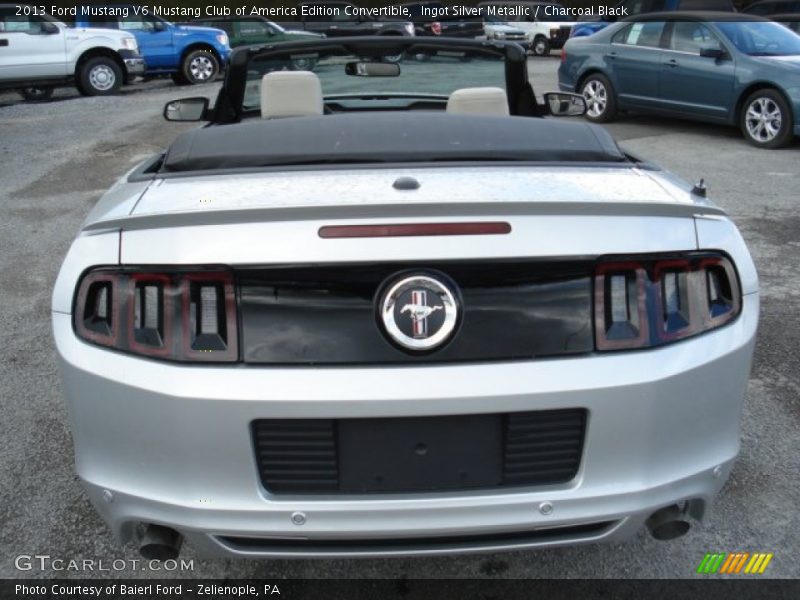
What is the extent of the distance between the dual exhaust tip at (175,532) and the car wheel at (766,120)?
856cm

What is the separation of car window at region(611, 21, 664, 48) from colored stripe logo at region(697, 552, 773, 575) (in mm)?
9601

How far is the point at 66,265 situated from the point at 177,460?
1.91ft

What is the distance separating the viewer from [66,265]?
2.08 metres

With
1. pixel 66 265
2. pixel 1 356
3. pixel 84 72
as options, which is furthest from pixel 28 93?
pixel 66 265

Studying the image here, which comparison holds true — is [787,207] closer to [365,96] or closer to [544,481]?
[365,96]

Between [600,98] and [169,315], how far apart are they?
10.8m

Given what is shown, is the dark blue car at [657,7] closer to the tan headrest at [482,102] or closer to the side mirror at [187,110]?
the side mirror at [187,110]

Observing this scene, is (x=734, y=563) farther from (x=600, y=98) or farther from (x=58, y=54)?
(x=58, y=54)

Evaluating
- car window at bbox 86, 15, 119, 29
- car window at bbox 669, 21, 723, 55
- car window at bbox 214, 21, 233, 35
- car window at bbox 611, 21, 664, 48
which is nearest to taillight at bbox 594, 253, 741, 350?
car window at bbox 669, 21, 723, 55

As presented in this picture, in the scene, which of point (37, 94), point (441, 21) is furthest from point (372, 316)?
point (441, 21)

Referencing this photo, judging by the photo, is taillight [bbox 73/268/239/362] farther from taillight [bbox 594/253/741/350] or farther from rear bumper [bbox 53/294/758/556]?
taillight [bbox 594/253/741/350]

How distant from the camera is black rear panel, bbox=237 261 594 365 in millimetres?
1905

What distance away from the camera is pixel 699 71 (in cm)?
1025

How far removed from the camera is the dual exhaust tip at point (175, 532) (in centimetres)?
206
